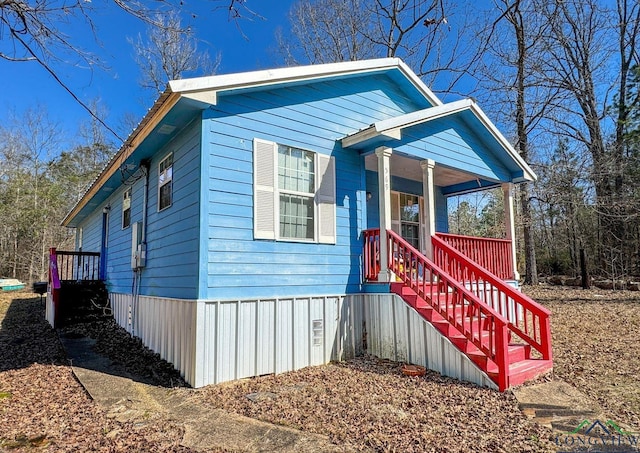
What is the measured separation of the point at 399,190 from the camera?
374 inches

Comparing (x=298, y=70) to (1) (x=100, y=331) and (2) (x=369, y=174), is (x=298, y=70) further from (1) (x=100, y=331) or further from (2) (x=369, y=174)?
(1) (x=100, y=331)

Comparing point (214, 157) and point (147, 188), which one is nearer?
point (214, 157)

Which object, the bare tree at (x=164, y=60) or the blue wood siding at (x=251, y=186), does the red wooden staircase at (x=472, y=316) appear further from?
the bare tree at (x=164, y=60)

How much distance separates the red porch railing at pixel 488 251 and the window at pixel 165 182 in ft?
16.2

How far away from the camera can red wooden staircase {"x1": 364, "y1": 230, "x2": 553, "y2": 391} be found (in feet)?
15.7

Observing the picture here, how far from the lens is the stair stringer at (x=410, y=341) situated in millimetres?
5117

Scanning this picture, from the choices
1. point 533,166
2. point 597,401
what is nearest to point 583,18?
point 533,166

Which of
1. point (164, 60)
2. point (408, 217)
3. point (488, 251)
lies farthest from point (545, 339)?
point (164, 60)

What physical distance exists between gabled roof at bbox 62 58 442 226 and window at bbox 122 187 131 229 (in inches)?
33.7

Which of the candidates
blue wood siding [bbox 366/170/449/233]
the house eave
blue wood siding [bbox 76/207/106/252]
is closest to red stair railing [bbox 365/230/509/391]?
blue wood siding [bbox 366/170/449/233]

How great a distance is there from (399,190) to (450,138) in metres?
1.82

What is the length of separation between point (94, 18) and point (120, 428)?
3.92 metres

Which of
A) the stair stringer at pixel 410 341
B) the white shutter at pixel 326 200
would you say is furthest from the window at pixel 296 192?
the stair stringer at pixel 410 341

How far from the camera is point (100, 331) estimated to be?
8922 millimetres
